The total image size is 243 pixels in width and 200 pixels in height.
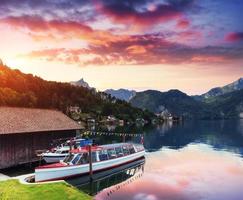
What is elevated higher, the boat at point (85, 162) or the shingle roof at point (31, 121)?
the shingle roof at point (31, 121)

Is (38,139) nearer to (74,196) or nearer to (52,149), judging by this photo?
(52,149)

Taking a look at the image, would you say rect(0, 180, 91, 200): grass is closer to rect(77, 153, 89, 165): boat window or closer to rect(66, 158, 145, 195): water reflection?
rect(66, 158, 145, 195): water reflection

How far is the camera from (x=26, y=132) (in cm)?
4703

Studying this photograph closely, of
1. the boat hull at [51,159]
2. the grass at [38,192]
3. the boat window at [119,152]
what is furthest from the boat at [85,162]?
the grass at [38,192]

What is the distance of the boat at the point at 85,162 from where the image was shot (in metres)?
41.8

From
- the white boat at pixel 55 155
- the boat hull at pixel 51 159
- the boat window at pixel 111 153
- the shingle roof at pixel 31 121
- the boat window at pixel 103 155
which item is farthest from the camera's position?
the boat window at pixel 111 153

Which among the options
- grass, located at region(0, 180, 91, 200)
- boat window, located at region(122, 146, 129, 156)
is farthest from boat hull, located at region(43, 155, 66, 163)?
grass, located at region(0, 180, 91, 200)

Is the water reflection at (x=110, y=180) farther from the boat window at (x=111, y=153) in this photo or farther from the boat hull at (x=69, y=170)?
the boat window at (x=111, y=153)

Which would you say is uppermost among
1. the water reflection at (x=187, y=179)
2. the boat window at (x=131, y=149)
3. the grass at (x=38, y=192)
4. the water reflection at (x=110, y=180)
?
the grass at (x=38, y=192)

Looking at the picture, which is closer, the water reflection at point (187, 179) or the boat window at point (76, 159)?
the water reflection at point (187, 179)

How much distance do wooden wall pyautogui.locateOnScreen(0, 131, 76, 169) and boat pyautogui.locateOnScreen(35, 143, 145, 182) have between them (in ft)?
18.7

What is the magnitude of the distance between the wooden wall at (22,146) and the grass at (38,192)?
1311 cm

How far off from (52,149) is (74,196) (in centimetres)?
2425

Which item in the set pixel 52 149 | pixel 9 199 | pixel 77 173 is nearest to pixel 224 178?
pixel 77 173
